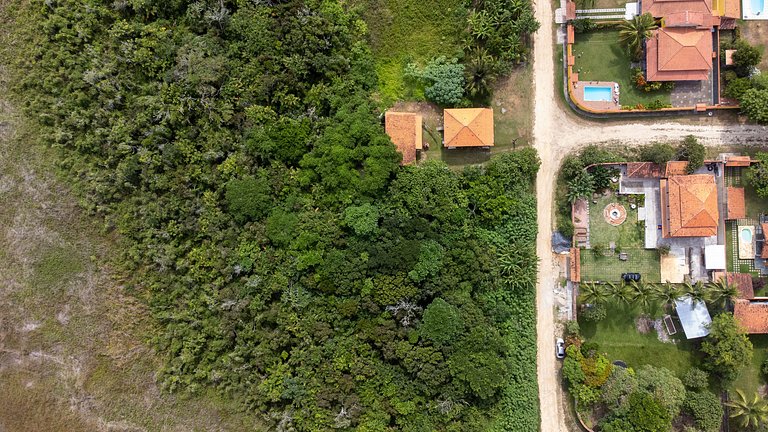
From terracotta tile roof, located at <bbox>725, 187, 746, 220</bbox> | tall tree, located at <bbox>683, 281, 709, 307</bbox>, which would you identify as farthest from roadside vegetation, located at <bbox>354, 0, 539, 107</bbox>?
tall tree, located at <bbox>683, 281, 709, 307</bbox>

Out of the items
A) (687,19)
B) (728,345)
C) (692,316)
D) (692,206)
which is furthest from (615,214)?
(687,19)

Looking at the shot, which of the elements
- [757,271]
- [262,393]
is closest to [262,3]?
[262,393]

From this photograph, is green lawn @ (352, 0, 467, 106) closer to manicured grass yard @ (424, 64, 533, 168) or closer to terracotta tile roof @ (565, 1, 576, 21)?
manicured grass yard @ (424, 64, 533, 168)

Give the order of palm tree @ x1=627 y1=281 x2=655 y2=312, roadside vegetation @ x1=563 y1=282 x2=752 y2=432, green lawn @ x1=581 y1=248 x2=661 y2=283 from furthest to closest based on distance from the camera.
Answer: green lawn @ x1=581 y1=248 x2=661 y2=283 < palm tree @ x1=627 y1=281 x2=655 y2=312 < roadside vegetation @ x1=563 y1=282 x2=752 y2=432

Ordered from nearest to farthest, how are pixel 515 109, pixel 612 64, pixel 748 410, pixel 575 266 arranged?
1. pixel 748 410
2. pixel 575 266
3. pixel 612 64
4. pixel 515 109

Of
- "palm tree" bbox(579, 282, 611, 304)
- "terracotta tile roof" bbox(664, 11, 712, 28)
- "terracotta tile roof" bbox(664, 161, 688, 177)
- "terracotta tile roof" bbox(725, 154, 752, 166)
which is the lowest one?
"palm tree" bbox(579, 282, 611, 304)

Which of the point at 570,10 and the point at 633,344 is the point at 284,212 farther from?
the point at 633,344
